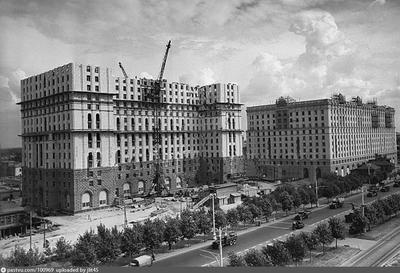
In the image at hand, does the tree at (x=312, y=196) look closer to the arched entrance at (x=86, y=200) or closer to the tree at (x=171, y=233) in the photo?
the tree at (x=171, y=233)

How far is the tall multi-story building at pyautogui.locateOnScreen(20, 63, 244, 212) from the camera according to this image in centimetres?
4747

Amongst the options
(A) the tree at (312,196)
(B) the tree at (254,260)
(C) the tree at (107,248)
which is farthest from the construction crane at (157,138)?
(B) the tree at (254,260)

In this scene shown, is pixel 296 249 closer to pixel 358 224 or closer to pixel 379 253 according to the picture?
pixel 379 253

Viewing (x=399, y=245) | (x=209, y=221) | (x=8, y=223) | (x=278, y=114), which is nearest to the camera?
(x=399, y=245)

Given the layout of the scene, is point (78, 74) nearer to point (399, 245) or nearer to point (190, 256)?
point (190, 256)

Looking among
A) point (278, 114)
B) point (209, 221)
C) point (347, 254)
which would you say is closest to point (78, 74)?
point (209, 221)

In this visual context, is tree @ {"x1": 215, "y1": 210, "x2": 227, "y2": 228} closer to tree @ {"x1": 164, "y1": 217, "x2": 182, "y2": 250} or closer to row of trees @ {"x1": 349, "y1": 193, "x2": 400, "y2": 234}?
tree @ {"x1": 164, "y1": 217, "x2": 182, "y2": 250}

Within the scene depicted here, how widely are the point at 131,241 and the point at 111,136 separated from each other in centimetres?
2666

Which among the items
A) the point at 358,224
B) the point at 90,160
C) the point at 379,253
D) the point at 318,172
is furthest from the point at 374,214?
the point at 318,172

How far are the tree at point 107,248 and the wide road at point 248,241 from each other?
2784 millimetres

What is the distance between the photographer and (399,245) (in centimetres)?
2812

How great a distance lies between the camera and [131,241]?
26.0 m

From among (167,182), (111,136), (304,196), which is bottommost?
(304,196)

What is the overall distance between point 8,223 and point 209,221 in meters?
26.9
